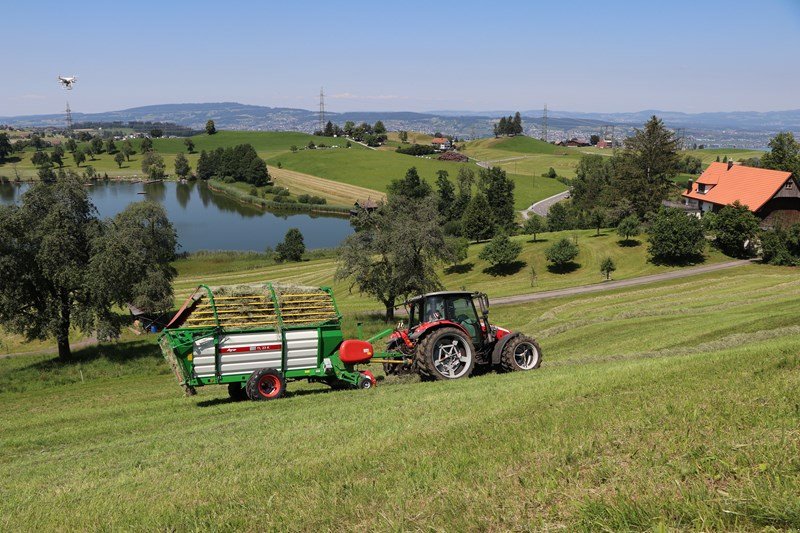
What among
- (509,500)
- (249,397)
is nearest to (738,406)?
(509,500)

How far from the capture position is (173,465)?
8398mm

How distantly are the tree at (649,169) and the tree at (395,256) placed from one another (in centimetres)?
4143

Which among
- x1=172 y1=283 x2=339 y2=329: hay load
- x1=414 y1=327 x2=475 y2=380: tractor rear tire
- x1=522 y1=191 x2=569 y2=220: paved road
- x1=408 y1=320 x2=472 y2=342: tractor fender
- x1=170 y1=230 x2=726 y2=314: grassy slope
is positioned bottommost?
x1=170 y1=230 x2=726 y2=314: grassy slope

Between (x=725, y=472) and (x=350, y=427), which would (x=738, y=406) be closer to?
(x=725, y=472)

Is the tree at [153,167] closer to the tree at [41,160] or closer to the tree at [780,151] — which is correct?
the tree at [41,160]

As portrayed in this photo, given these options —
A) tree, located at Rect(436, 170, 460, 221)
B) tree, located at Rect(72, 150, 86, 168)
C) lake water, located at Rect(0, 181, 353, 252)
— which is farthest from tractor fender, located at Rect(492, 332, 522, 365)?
tree, located at Rect(72, 150, 86, 168)

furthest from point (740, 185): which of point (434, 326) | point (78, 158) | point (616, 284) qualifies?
point (78, 158)

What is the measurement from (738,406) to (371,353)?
380 inches

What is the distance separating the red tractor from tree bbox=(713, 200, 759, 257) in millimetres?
49738

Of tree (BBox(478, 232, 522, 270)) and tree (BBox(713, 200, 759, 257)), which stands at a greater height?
tree (BBox(713, 200, 759, 257))

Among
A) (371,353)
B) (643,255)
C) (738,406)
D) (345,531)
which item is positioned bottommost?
(643,255)

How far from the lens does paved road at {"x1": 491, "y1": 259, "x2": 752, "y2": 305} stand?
4625 cm

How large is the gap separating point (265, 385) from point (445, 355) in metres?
4.73

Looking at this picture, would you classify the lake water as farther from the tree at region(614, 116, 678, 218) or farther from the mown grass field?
the mown grass field
